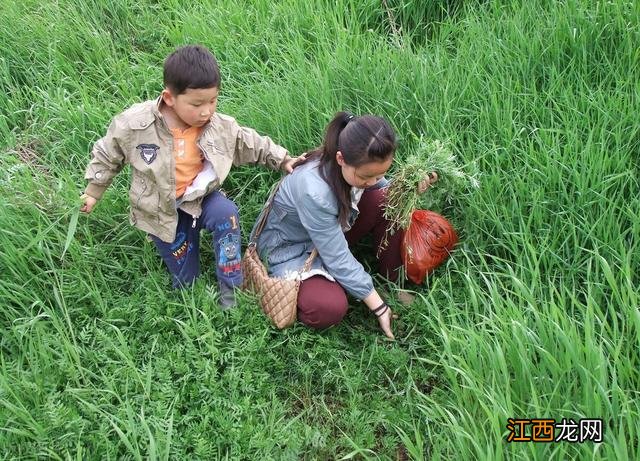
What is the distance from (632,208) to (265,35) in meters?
2.35

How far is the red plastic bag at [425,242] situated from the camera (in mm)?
2527

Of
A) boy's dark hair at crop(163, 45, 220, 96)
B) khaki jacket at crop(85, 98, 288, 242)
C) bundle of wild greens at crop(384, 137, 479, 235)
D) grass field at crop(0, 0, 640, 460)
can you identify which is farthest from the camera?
bundle of wild greens at crop(384, 137, 479, 235)

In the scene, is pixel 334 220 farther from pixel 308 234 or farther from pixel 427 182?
pixel 427 182

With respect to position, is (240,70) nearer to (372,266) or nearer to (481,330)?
(372,266)

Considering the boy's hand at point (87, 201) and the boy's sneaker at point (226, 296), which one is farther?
the boy's sneaker at point (226, 296)

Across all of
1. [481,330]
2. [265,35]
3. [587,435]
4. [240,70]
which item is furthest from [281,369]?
[265,35]

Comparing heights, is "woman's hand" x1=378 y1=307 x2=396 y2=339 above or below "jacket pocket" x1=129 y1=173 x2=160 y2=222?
below

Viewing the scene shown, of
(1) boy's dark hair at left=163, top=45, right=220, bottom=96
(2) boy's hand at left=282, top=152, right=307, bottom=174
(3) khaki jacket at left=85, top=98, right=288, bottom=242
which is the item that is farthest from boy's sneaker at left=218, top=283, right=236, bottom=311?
(1) boy's dark hair at left=163, top=45, right=220, bottom=96

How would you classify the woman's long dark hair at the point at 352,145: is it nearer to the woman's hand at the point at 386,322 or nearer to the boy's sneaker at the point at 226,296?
the woman's hand at the point at 386,322

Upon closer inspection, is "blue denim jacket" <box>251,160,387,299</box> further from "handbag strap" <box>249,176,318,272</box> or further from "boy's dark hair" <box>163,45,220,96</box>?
"boy's dark hair" <box>163,45,220,96</box>

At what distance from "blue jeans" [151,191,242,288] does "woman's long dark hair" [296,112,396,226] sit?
50cm

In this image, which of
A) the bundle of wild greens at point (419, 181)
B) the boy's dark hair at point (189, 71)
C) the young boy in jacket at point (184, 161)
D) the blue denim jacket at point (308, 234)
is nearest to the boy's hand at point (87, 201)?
the young boy in jacket at point (184, 161)

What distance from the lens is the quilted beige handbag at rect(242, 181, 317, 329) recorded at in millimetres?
2420

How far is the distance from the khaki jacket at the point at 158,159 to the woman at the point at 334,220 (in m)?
0.27
